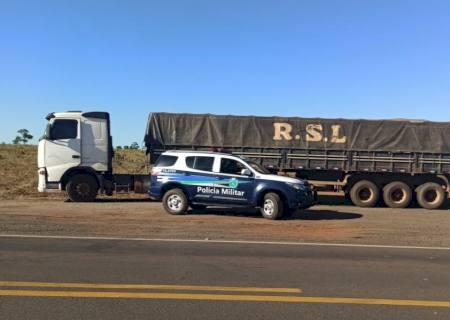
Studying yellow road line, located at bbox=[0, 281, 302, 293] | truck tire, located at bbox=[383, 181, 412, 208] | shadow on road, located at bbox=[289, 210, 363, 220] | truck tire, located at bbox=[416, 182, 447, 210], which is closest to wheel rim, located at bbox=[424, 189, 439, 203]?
truck tire, located at bbox=[416, 182, 447, 210]

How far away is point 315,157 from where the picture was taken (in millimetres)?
19172

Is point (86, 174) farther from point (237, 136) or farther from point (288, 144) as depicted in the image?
point (288, 144)

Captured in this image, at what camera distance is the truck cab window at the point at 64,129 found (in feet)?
59.5

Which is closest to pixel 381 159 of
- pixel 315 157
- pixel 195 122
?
pixel 315 157

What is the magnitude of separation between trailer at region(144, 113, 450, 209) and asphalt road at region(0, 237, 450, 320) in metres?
9.41

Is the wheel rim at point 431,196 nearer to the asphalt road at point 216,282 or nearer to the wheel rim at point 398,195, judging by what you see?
the wheel rim at point 398,195

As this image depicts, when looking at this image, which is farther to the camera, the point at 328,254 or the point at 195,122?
the point at 195,122

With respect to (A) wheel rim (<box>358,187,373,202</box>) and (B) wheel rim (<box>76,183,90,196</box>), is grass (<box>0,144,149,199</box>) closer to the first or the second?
(B) wheel rim (<box>76,183,90,196</box>)

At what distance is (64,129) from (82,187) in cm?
219

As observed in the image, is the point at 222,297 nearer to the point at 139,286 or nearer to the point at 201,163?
the point at 139,286

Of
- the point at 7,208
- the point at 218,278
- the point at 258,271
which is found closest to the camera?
the point at 218,278

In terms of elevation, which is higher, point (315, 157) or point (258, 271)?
point (315, 157)

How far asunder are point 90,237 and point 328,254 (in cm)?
496

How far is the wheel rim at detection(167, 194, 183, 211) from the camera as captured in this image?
15312 mm
